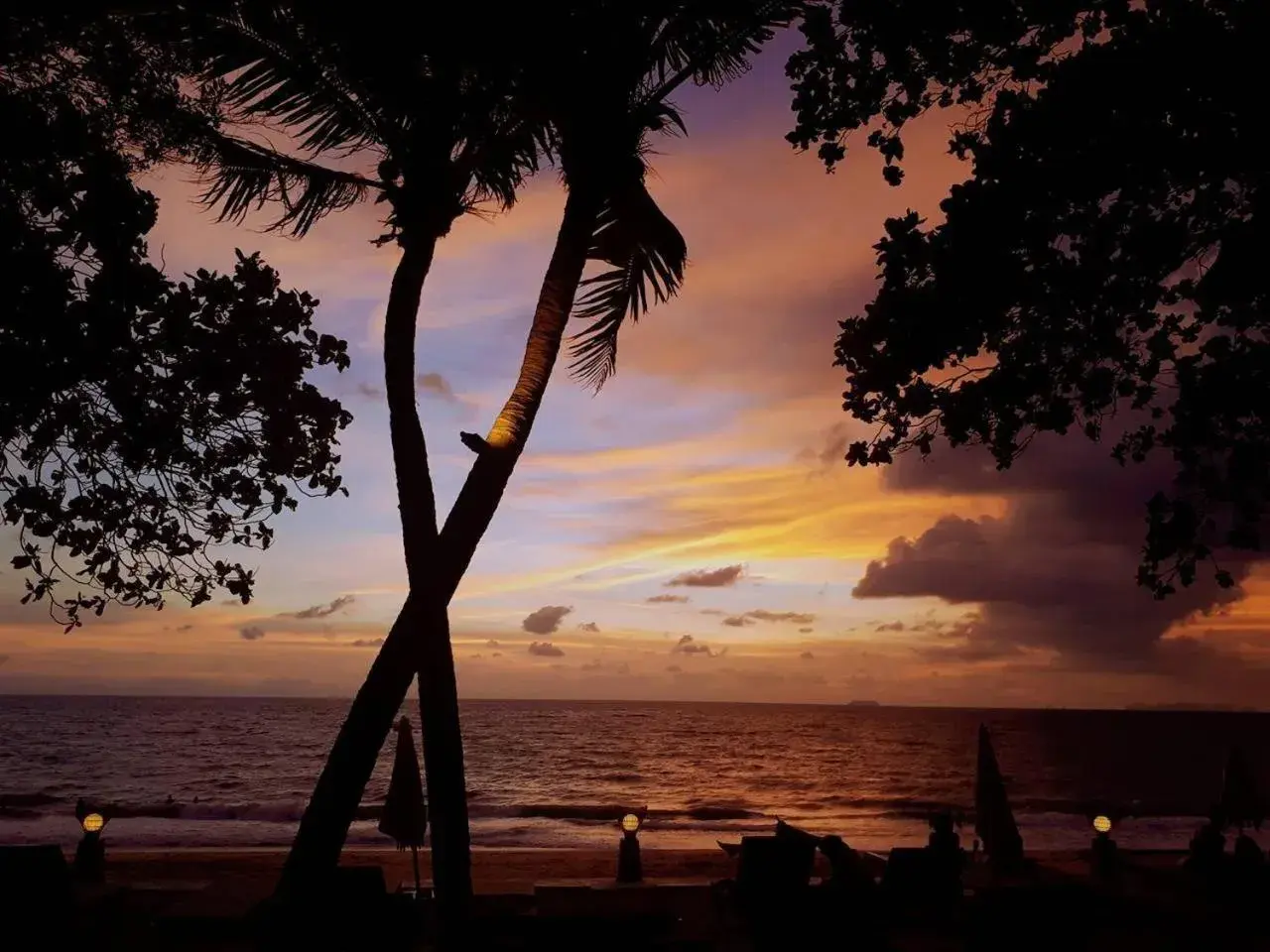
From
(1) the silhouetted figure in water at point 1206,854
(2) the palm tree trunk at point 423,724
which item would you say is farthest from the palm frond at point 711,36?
(1) the silhouetted figure in water at point 1206,854

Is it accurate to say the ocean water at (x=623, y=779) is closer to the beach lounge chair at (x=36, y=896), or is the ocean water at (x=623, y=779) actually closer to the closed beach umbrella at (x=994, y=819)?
the closed beach umbrella at (x=994, y=819)

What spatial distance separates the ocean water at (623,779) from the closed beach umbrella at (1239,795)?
9.04 meters

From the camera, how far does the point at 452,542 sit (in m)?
5.76

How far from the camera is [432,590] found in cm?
566

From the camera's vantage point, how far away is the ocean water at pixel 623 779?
2845cm

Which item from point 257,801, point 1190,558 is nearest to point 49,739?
point 257,801

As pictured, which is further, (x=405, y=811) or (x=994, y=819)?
(x=994, y=819)

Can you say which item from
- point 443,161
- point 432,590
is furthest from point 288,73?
point 432,590

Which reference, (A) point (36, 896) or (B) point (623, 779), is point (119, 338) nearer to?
(A) point (36, 896)

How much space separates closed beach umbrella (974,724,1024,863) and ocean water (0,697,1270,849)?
40.9ft

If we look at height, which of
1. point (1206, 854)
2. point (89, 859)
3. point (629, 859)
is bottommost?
point (629, 859)

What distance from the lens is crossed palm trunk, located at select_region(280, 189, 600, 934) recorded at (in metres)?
5.38

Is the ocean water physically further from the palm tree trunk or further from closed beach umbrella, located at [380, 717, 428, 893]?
the palm tree trunk

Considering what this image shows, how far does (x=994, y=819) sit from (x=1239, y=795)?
5.94 m
